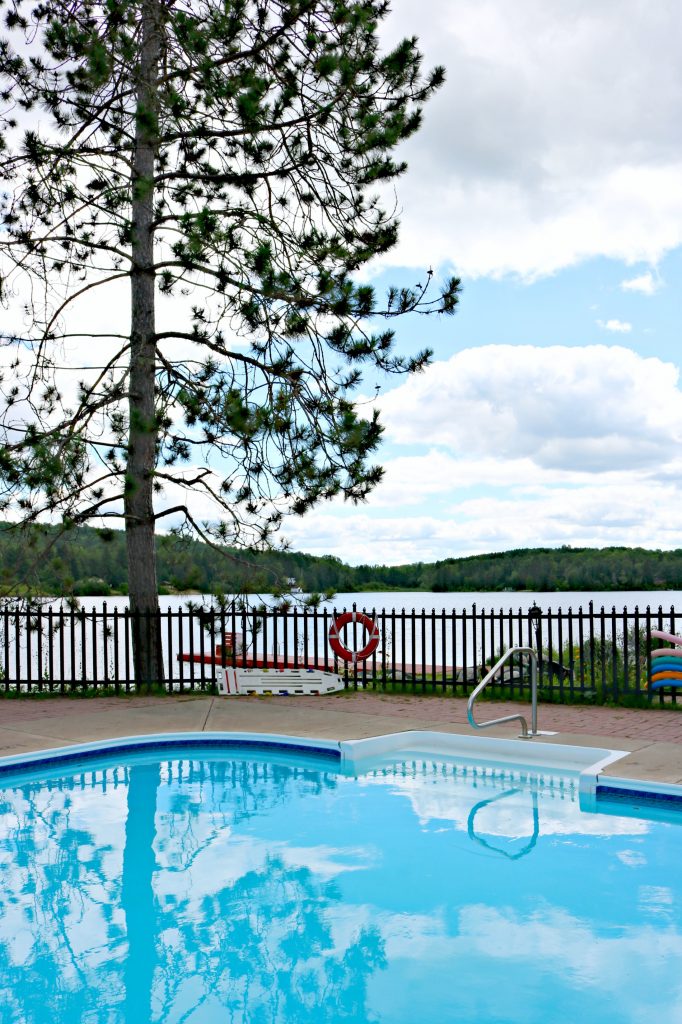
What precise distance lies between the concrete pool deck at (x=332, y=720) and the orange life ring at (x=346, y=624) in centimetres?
59

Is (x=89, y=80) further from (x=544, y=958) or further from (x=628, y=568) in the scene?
(x=628, y=568)

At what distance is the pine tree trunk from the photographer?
13.0 meters

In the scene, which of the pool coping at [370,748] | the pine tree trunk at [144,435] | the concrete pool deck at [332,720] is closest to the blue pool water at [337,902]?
the pool coping at [370,748]

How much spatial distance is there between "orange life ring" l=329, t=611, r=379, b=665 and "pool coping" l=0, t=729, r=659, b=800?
358cm

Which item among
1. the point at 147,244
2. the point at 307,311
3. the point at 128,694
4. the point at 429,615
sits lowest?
the point at 128,694

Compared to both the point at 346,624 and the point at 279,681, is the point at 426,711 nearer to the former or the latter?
the point at 346,624

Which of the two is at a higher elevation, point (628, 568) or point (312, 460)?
point (312, 460)

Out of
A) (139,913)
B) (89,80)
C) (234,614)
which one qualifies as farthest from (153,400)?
(139,913)

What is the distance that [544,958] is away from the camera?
443 centimetres

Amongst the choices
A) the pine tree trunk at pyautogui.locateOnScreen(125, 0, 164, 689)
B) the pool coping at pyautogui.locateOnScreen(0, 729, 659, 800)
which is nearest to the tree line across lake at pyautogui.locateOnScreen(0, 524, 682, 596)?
the pine tree trunk at pyautogui.locateOnScreen(125, 0, 164, 689)

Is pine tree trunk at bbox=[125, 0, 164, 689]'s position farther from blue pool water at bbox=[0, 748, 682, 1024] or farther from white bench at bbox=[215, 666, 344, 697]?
blue pool water at bbox=[0, 748, 682, 1024]

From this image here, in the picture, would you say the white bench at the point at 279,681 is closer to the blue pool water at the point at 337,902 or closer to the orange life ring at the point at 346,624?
the orange life ring at the point at 346,624

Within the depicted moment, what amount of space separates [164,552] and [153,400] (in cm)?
236

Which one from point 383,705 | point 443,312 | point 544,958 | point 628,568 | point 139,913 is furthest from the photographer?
point 628,568
